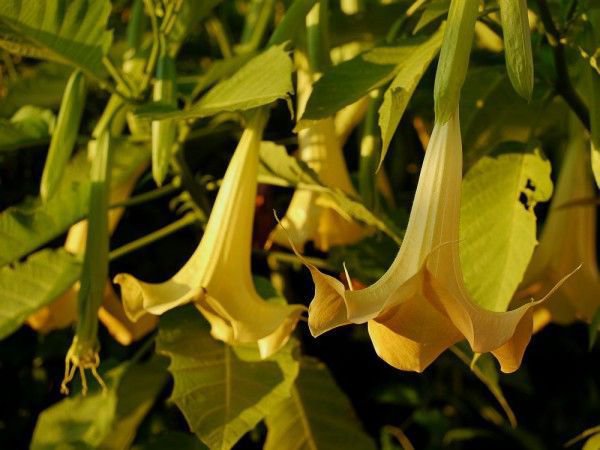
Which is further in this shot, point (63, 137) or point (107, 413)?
point (107, 413)

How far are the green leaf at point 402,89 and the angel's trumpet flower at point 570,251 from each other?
0.88 ft

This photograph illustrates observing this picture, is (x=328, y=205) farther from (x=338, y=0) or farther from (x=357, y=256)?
(x=338, y=0)

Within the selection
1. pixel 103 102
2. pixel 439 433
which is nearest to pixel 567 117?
pixel 439 433

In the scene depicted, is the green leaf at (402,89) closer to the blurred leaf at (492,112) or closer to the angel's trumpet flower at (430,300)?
the angel's trumpet flower at (430,300)

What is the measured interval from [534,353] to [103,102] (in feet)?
2.35

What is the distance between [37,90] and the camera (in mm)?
1157

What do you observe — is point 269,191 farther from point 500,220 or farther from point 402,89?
point 402,89

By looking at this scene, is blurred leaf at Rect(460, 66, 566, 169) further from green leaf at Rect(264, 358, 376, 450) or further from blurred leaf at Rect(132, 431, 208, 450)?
blurred leaf at Rect(132, 431, 208, 450)

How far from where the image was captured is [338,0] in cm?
123

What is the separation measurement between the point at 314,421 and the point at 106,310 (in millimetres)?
249

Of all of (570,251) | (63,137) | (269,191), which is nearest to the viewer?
(63,137)

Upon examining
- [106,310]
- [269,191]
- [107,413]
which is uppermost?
[269,191]

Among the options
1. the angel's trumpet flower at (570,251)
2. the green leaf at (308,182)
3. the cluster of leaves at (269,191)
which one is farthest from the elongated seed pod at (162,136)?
the angel's trumpet flower at (570,251)

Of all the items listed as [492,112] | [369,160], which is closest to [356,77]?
[369,160]
